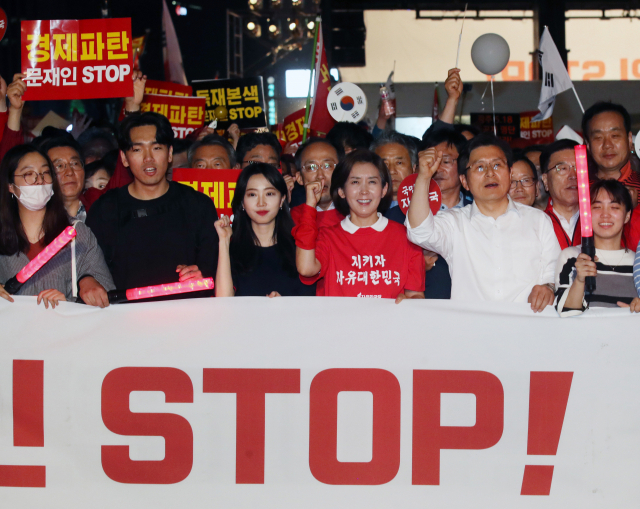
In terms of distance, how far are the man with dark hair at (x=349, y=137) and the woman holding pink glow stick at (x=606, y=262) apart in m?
1.88

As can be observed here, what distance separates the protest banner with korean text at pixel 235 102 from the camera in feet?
22.6

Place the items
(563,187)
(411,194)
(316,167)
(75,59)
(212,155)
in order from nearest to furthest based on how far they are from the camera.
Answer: (411,194), (563,187), (316,167), (212,155), (75,59)

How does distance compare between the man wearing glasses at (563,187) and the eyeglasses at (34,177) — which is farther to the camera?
the man wearing glasses at (563,187)

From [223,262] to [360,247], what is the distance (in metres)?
0.61

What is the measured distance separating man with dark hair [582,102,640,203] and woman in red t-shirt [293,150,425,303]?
1.33 m

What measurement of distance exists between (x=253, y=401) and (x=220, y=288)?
0.58 m

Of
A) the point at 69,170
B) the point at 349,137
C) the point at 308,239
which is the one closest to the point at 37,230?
the point at 69,170

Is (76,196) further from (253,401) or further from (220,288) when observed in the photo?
(253,401)

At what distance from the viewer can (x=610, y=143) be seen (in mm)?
3951

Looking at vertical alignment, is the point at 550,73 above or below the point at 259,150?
above

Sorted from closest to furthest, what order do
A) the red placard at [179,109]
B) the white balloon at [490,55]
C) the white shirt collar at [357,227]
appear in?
the white shirt collar at [357,227] → the red placard at [179,109] → the white balloon at [490,55]

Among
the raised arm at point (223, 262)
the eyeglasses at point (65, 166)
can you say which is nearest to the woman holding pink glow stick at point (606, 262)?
the raised arm at point (223, 262)

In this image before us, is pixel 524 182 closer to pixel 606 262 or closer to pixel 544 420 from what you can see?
pixel 606 262

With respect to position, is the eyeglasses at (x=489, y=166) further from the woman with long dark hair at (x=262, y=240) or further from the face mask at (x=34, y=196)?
the face mask at (x=34, y=196)
